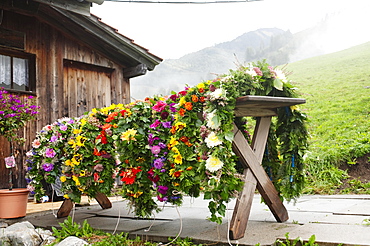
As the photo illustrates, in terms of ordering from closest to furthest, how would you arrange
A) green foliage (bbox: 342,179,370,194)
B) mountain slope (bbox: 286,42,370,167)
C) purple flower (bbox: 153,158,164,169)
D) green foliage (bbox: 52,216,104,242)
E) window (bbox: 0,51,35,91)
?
purple flower (bbox: 153,158,164,169)
green foliage (bbox: 52,216,104,242)
green foliage (bbox: 342,179,370,194)
window (bbox: 0,51,35,91)
mountain slope (bbox: 286,42,370,167)

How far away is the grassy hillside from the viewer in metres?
6.52

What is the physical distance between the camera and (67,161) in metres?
3.69

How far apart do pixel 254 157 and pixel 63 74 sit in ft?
15.5

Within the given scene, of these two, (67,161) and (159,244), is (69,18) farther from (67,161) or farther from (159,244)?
(159,244)

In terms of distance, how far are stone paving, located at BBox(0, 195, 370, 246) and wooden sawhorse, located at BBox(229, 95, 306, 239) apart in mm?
140

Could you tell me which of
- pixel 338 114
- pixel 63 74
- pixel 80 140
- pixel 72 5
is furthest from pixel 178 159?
pixel 338 114

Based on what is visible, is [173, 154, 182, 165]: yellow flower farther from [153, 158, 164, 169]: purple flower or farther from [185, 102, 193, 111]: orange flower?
[185, 102, 193, 111]: orange flower

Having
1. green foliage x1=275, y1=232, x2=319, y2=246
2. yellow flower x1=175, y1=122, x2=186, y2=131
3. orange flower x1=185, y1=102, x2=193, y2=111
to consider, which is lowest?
green foliage x1=275, y1=232, x2=319, y2=246

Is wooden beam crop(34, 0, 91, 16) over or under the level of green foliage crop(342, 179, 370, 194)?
over

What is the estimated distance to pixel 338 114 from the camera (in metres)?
10.9

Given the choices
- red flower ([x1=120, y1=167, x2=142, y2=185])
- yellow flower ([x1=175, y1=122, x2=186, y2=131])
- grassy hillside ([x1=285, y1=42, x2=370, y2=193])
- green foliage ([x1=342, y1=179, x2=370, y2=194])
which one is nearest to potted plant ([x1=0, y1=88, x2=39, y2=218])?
red flower ([x1=120, y1=167, x2=142, y2=185])

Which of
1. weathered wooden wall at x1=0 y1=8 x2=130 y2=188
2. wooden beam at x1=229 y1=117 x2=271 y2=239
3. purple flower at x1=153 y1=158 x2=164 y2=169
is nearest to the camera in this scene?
wooden beam at x1=229 y1=117 x2=271 y2=239

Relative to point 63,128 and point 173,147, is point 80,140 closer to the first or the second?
point 63,128

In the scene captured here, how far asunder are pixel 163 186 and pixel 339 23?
229 ft
